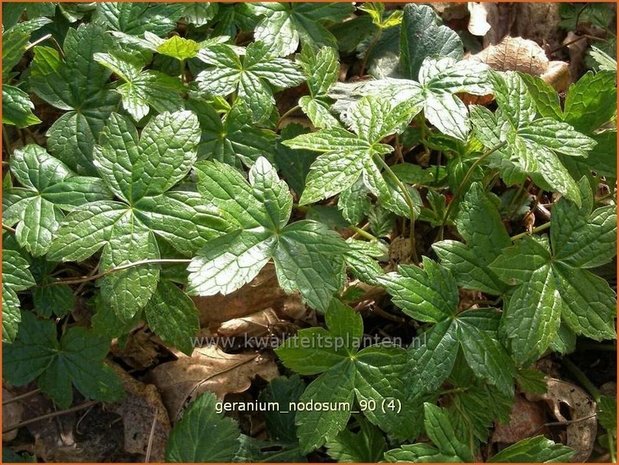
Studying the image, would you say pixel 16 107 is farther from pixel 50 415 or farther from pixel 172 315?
pixel 50 415

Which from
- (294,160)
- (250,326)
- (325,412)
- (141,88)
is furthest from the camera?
(250,326)

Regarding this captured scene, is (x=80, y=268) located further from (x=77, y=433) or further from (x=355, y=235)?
(x=355, y=235)

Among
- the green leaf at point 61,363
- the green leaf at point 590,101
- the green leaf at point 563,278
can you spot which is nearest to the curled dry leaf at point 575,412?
the green leaf at point 563,278

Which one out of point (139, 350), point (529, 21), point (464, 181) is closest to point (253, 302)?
point (139, 350)

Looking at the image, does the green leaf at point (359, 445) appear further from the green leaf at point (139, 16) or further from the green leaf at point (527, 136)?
the green leaf at point (139, 16)

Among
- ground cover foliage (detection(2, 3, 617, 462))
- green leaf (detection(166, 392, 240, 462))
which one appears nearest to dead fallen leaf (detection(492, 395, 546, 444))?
ground cover foliage (detection(2, 3, 617, 462))

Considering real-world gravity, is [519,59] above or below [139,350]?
above

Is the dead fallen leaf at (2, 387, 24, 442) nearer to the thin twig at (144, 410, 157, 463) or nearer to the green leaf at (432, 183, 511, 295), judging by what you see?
the thin twig at (144, 410, 157, 463)
